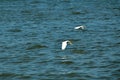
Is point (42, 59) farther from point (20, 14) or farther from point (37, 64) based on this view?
point (20, 14)

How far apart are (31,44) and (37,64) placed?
458 cm

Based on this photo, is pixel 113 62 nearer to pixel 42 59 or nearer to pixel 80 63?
pixel 80 63

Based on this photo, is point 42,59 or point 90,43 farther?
point 90,43

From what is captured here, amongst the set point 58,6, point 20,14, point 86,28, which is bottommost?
point 86,28

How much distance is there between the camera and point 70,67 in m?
21.9

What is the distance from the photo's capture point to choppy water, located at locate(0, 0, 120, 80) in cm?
2108

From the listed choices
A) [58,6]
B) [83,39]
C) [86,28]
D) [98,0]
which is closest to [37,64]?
[83,39]

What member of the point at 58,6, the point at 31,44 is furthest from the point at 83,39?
the point at 58,6

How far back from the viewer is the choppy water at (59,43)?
2108 cm

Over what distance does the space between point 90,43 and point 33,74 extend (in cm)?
694

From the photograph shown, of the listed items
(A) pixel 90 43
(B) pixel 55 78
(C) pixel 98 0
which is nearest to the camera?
(B) pixel 55 78

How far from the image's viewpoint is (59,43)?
27062mm

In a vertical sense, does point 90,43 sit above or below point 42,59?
above

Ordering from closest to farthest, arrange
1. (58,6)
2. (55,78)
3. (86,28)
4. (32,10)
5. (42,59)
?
(55,78) → (42,59) → (86,28) → (32,10) → (58,6)
